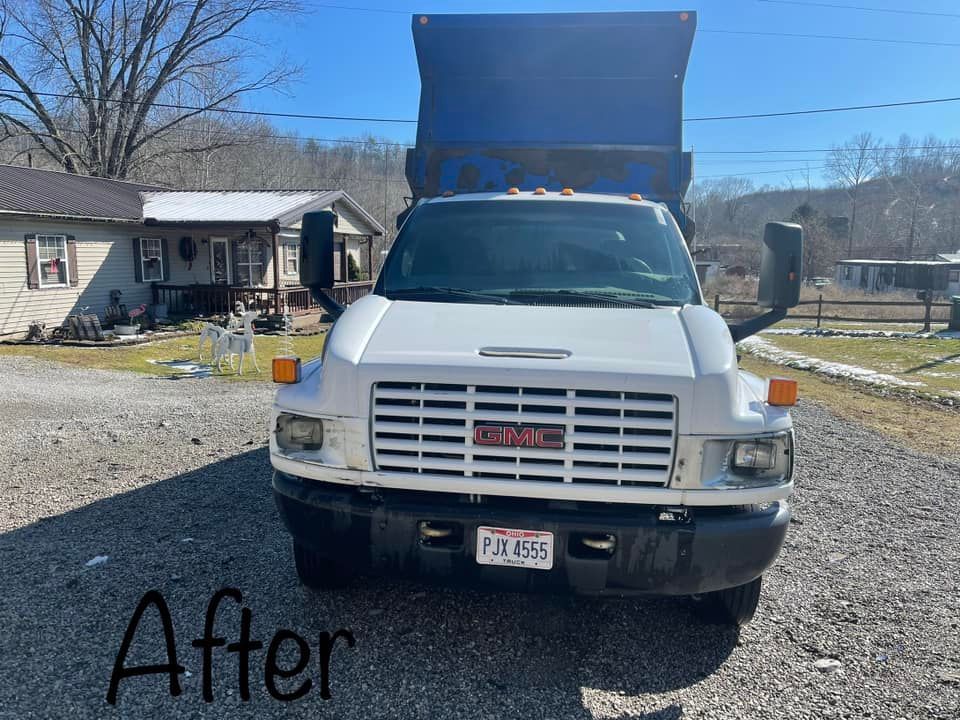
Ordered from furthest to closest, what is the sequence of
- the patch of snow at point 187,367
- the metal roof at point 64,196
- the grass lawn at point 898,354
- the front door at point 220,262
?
the front door at point 220,262
the metal roof at point 64,196
the grass lawn at point 898,354
the patch of snow at point 187,367

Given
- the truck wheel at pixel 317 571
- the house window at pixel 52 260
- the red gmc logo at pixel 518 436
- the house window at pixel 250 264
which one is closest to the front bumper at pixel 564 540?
the red gmc logo at pixel 518 436

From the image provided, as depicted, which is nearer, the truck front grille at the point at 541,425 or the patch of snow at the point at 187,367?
the truck front grille at the point at 541,425

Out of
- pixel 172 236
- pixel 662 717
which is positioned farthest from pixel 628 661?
pixel 172 236

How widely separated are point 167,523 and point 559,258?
3180 millimetres

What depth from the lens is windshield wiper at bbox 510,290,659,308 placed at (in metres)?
3.80

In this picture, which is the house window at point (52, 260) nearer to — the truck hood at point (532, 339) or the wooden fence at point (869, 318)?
the truck hood at point (532, 339)

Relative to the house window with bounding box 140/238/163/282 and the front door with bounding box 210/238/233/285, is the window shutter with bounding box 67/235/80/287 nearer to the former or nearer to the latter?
the house window with bounding box 140/238/163/282

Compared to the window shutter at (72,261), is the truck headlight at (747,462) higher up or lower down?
lower down

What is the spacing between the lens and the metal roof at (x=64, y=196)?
16422mm

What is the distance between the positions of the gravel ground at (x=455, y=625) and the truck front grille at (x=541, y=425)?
0.95m

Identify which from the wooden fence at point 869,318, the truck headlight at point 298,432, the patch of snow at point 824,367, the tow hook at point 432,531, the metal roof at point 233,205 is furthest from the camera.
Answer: the wooden fence at point 869,318

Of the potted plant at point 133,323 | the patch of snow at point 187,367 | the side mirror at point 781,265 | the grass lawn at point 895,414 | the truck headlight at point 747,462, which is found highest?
the side mirror at point 781,265

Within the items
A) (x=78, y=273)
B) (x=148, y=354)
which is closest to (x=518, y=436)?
(x=148, y=354)

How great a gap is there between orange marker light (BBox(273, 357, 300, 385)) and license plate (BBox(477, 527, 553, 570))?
1165 millimetres
